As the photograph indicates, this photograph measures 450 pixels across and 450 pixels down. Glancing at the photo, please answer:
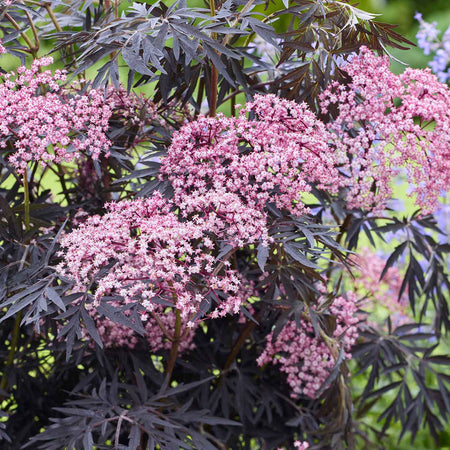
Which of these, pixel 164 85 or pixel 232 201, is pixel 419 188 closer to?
pixel 232 201

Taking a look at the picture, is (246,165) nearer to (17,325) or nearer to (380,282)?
(17,325)

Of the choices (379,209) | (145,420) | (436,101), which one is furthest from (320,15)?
(145,420)

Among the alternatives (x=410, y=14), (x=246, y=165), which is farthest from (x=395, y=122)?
(x=410, y=14)

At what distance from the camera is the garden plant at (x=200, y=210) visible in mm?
893

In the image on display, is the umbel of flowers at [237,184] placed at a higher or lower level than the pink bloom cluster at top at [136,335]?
higher

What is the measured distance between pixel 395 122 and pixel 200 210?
374 mm

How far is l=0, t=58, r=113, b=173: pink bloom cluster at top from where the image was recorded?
3.02 feet

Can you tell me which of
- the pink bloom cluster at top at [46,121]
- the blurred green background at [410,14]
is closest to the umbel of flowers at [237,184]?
the pink bloom cluster at top at [46,121]

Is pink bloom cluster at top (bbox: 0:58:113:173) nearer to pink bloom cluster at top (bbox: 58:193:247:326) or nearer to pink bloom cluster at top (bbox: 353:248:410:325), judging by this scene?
pink bloom cluster at top (bbox: 58:193:247:326)

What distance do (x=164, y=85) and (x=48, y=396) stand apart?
2.37 ft

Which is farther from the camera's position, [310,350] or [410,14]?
[410,14]

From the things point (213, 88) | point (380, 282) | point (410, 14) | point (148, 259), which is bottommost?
point (410, 14)

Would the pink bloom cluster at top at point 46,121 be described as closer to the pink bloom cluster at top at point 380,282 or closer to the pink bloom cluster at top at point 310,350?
the pink bloom cluster at top at point 310,350

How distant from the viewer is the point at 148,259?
83cm
